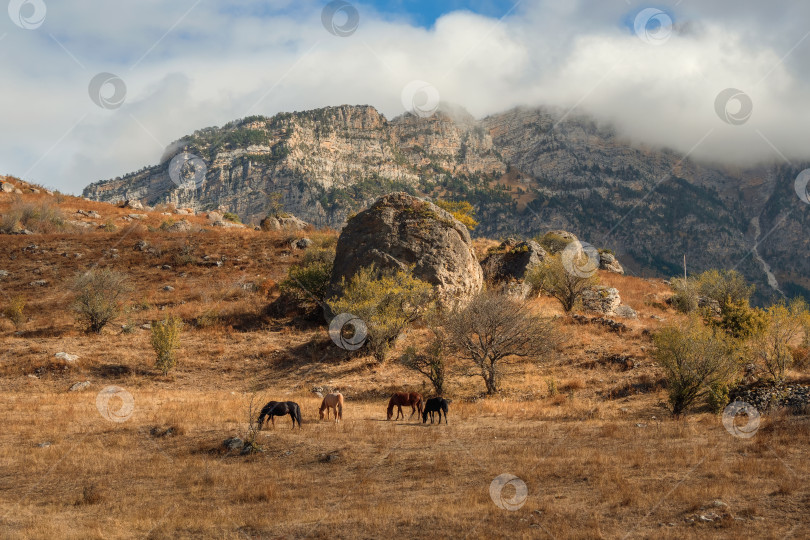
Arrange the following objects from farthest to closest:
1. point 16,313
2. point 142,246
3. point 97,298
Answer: point 142,246, point 16,313, point 97,298

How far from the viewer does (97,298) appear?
31141mm

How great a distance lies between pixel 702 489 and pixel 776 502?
121 centimetres

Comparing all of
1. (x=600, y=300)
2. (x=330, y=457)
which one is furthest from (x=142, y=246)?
(x=330, y=457)

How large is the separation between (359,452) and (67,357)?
65.0 ft

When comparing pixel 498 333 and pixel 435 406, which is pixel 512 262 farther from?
pixel 435 406

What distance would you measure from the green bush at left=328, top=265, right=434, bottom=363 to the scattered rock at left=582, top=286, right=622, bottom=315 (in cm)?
1436

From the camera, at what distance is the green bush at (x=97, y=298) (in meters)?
31.0

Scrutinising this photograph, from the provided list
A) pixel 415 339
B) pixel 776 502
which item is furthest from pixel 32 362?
pixel 776 502

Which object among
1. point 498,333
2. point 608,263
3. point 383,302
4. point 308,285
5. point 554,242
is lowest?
point 498,333

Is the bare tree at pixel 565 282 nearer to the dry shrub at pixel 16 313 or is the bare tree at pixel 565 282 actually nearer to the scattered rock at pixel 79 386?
the scattered rock at pixel 79 386

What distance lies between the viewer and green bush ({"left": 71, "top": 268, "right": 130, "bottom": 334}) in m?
31.0

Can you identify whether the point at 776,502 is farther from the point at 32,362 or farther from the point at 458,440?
the point at 32,362

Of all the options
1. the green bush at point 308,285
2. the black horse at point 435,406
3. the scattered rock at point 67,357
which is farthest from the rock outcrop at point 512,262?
the scattered rock at point 67,357

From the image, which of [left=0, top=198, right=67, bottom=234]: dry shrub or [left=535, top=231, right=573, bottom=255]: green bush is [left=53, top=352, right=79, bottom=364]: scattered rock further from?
[left=535, top=231, right=573, bottom=255]: green bush
